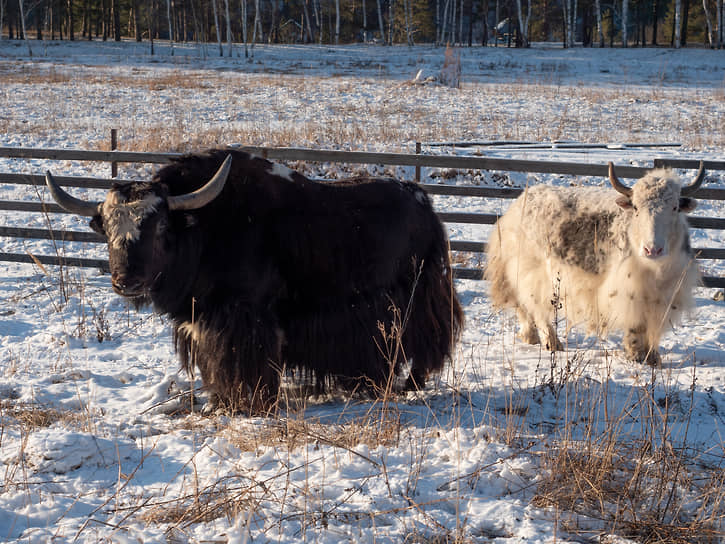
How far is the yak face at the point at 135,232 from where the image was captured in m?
4.04

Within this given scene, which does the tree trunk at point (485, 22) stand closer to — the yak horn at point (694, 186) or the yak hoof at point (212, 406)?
the yak horn at point (694, 186)

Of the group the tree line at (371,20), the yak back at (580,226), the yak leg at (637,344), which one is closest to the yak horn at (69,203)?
the yak back at (580,226)

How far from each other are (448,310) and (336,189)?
1.20 meters

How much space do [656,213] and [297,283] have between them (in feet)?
9.51

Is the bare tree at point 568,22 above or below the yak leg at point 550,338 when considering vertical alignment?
above

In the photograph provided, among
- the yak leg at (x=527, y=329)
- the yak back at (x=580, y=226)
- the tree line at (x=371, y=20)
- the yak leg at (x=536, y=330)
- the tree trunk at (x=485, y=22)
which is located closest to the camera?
the yak back at (x=580, y=226)

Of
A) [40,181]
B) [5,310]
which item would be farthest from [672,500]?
[40,181]

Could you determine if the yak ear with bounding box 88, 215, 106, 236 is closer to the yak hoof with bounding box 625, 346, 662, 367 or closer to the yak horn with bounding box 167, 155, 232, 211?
the yak horn with bounding box 167, 155, 232, 211

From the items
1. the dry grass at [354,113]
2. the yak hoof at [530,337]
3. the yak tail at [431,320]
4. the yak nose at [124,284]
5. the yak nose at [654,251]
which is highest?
the dry grass at [354,113]

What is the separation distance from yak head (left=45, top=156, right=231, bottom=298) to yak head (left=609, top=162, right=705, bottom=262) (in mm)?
3263

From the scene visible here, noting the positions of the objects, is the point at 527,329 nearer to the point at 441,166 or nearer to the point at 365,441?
the point at 441,166

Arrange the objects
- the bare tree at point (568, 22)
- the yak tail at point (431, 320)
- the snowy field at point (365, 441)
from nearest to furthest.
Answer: the snowy field at point (365, 441) → the yak tail at point (431, 320) → the bare tree at point (568, 22)

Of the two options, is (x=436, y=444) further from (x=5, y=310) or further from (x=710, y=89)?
(x=710, y=89)

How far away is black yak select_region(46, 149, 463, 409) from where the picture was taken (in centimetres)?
421
